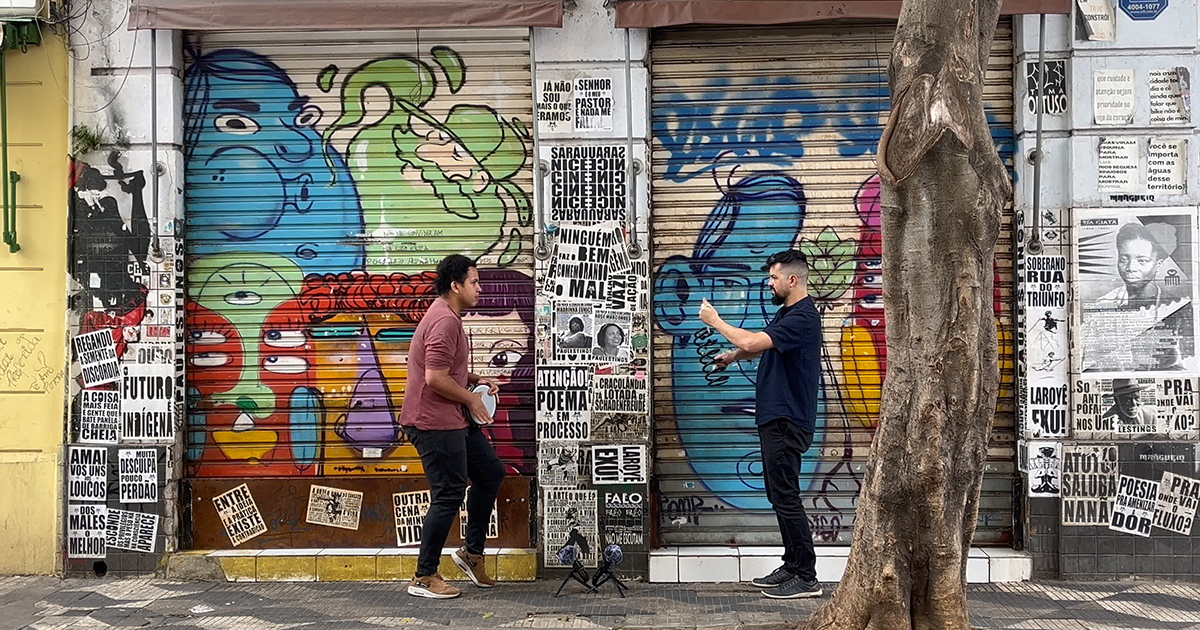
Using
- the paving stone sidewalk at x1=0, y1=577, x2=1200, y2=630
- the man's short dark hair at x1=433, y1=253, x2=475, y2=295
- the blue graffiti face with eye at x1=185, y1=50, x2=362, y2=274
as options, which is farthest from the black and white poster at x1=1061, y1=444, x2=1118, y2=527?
the blue graffiti face with eye at x1=185, y1=50, x2=362, y2=274

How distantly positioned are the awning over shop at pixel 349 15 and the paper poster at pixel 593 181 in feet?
2.75

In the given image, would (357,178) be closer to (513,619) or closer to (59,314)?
(59,314)

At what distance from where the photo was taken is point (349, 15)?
714 cm

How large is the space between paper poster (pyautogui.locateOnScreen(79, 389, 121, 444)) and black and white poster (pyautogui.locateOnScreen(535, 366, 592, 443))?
2.75 metres

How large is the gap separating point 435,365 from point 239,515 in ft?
6.76

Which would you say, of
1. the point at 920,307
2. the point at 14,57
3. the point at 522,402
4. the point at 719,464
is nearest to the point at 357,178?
the point at 522,402

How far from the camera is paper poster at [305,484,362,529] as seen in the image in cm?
761

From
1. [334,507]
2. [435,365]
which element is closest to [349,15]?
[435,365]

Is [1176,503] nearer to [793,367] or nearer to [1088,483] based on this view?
[1088,483]

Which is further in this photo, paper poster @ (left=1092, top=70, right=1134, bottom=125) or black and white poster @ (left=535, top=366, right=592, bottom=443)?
black and white poster @ (left=535, top=366, right=592, bottom=443)

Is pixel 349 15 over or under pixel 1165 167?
over

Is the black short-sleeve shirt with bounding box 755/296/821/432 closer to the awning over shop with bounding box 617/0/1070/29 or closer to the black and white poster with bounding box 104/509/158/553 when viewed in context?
the awning over shop with bounding box 617/0/1070/29

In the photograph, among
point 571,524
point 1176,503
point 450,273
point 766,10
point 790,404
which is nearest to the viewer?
point 790,404

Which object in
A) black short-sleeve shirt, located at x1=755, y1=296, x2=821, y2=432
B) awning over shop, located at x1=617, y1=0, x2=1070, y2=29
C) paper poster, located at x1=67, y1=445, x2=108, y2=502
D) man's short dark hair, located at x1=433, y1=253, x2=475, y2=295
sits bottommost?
paper poster, located at x1=67, y1=445, x2=108, y2=502
